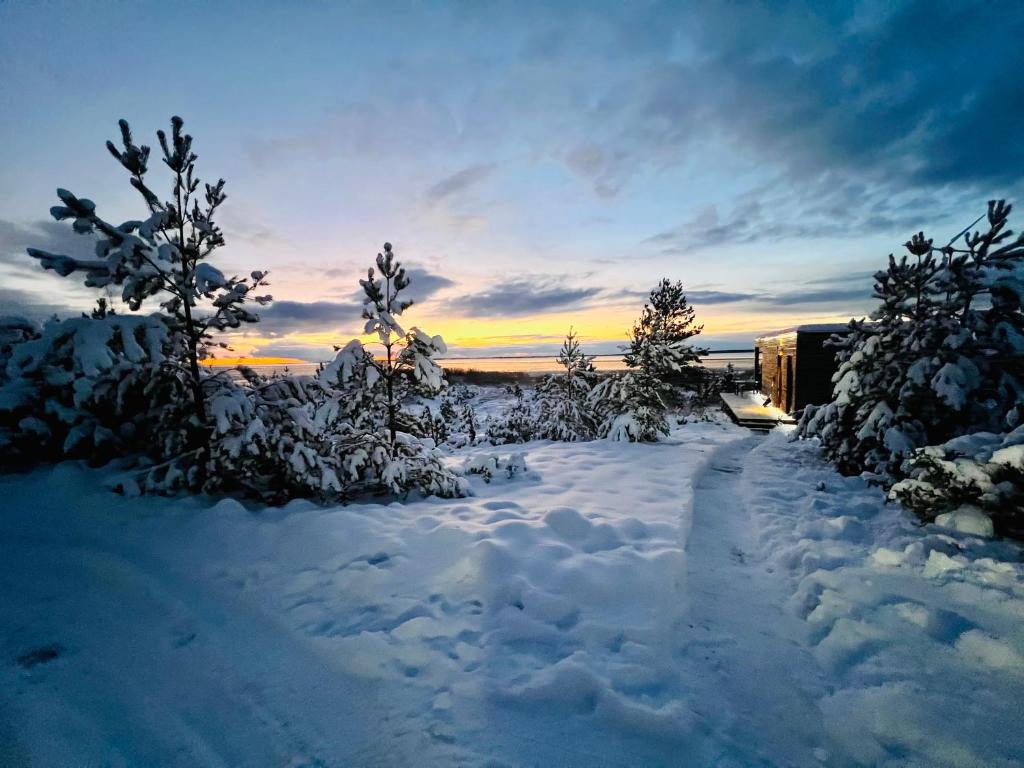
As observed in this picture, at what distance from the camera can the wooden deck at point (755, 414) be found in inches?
619

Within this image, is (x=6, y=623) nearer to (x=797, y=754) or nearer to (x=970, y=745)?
(x=797, y=754)

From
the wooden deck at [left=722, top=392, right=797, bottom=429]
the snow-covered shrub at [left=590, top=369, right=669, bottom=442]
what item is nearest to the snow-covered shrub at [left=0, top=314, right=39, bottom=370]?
the snow-covered shrub at [left=590, top=369, right=669, bottom=442]

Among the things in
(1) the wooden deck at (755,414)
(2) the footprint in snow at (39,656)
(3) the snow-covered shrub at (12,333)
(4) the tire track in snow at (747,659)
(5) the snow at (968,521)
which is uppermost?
(3) the snow-covered shrub at (12,333)

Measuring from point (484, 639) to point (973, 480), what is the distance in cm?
493

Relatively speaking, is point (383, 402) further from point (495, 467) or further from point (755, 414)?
point (755, 414)

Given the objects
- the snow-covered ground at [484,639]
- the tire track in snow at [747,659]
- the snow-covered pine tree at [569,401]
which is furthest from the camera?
the snow-covered pine tree at [569,401]

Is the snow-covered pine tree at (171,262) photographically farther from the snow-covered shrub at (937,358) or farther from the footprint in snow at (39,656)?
the snow-covered shrub at (937,358)

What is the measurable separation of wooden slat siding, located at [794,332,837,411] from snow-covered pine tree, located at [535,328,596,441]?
347 inches

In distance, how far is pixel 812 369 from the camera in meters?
16.4

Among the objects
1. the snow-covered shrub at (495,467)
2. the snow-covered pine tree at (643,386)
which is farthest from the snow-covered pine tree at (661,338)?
the snow-covered shrub at (495,467)

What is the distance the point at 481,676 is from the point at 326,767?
87 centimetres

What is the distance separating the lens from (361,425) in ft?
19.9

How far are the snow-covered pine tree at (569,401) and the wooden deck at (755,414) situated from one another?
679 cm

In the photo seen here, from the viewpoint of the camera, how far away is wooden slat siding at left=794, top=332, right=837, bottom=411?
16.2 meters
